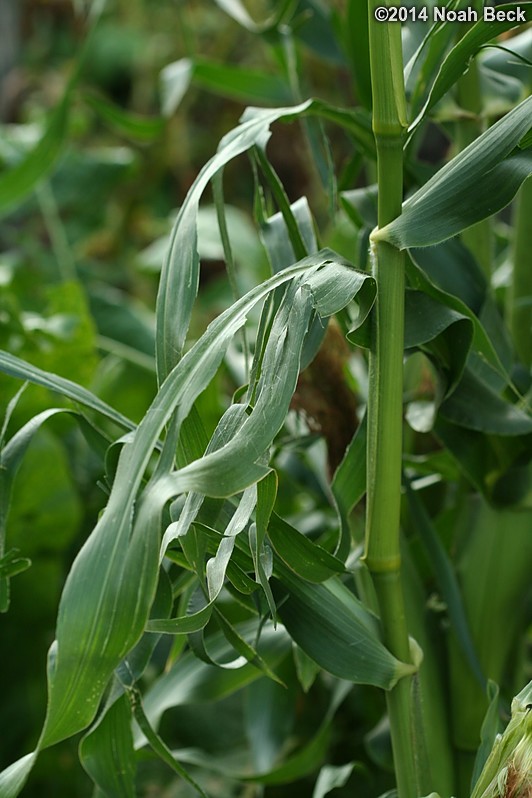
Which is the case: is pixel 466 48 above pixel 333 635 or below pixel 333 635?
above

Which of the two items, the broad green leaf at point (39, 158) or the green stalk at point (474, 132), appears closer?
the green stalk at point (474, 132)

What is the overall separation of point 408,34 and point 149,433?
39cm

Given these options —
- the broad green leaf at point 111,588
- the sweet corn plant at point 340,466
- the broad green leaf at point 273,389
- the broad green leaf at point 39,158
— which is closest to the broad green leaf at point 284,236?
the sweet corn plant at point 340,466

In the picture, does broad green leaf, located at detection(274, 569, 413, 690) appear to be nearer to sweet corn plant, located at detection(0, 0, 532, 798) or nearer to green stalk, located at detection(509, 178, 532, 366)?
sweet corn plant, located at detection(0, 0, 532, 798)

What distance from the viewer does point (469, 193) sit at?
393 mm

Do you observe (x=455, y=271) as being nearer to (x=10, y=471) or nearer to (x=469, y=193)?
(x=469, y=193)

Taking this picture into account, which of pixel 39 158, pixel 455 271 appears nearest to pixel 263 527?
pixel 455 271

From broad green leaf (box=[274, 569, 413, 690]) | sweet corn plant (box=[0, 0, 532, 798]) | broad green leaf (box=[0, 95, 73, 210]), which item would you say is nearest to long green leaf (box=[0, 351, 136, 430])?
sweet corn plant (box=[0, 0, 532, 798])

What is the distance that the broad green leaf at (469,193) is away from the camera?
39 cm

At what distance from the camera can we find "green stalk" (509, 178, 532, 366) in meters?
0.65

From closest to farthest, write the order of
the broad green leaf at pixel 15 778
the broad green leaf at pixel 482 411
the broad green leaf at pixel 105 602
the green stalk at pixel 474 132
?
the broad green leaf at pixel 105 602
the broad green leaf at pixel 15 778
the broad green leaf at pixel 482 411
the green stalk at pixel 474 132

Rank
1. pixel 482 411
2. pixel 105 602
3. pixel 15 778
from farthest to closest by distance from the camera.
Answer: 1. pixel 482 411
2. pixel 15 778
3. pixel 105 602

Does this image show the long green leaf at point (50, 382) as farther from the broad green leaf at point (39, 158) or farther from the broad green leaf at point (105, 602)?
the broad green leaf at point (39, 158)

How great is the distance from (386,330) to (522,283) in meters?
0.29
